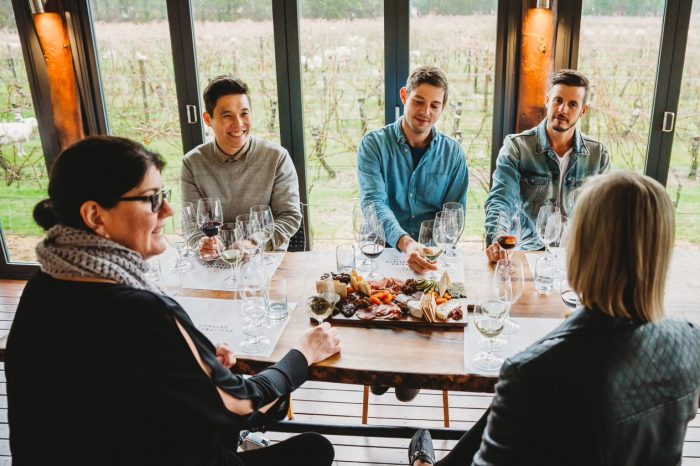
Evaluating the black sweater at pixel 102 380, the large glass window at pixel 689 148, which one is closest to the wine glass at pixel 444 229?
the black sweater at pixel 102 380

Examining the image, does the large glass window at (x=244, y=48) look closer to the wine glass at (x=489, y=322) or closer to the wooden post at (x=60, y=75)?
the wooden post at (x=60, y=75)

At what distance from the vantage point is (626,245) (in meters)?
0.96

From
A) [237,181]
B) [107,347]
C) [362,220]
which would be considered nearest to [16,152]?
[237,181]

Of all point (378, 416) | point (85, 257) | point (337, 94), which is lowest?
point (378, 416)

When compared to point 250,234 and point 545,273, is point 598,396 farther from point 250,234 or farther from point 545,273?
point 250,234

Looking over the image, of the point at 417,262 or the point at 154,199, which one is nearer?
the point at 154,199

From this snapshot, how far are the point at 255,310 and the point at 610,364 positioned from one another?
40.0 inches

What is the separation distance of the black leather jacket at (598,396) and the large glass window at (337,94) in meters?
2.88

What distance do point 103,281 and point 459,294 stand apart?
1.09 m

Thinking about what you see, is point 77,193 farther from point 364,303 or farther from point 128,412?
point 364,303

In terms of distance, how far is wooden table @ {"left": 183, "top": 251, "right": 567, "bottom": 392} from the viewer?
137 centimetres

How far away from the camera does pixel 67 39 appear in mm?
3572

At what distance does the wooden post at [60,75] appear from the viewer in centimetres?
348

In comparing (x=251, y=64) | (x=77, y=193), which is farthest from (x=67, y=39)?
(x=77, y=193)
